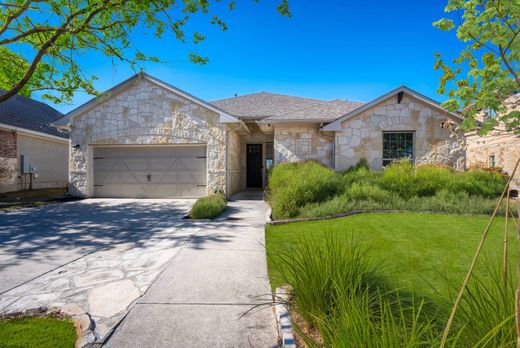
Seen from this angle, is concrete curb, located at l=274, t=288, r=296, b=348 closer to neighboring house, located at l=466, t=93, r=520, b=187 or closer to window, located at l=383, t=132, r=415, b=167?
window, located at l=383, t=132, r=415, b=167

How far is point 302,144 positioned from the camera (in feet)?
40.0

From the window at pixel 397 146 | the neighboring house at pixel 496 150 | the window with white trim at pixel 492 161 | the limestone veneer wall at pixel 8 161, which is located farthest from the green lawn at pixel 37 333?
the window with white trim at pixel 492 161

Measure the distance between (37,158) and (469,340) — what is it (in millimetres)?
21728

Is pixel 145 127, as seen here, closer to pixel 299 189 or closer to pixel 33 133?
pixel 299 189

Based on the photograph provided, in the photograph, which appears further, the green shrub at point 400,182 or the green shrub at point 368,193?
the green shrub at point 400,182

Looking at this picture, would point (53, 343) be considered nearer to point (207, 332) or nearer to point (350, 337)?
point (207, 332)

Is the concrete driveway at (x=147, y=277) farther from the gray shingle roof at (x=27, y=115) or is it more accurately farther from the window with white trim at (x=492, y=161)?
the window with white trim at (x=492, y=161)

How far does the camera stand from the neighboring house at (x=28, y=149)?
14383mm

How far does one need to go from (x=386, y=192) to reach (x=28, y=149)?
A: 1997 cm

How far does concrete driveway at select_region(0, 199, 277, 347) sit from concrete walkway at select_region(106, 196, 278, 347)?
0.01m

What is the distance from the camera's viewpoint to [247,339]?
2.35m

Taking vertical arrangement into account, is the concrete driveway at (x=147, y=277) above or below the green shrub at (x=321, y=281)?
below

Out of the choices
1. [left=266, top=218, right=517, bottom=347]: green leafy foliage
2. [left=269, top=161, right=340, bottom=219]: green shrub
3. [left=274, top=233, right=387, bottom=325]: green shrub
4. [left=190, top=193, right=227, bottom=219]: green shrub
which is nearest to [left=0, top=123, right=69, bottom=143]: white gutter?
[left=190, top=193, right=227, bottom=219]: green shrub

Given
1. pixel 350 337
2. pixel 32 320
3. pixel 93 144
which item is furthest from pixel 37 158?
pixel 350 337
